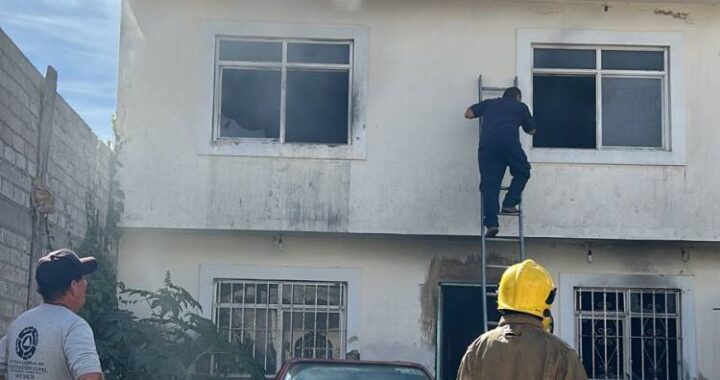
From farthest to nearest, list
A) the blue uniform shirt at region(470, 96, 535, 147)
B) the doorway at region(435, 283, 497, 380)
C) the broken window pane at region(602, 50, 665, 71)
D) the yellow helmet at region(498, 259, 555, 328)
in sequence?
1. the broken window pane at region(602, 50, 665, 71)
2. the doorway at region(435, 283, 497, 380)
3. the blue uniform shirt at region(470, 96, 535, 147)
4. the yellow helmet at region(498, 259, 555, 328)

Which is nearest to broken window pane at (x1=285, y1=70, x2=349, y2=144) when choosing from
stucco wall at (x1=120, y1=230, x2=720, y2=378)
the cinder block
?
stucco wall at (x1=120, y1=230, x2=720, y2=378)

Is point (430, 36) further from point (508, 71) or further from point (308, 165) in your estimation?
point (308, 165)

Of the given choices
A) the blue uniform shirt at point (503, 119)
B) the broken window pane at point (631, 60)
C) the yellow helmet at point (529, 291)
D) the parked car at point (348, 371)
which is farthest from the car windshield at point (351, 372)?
the broken window pane at point (631, 60)

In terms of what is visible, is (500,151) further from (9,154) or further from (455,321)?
(9,154)

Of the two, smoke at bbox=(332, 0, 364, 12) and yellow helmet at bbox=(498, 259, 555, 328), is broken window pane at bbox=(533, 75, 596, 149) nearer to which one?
smoke at bbox=(332, 0, 364, 12)

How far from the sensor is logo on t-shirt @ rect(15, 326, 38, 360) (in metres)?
4.30

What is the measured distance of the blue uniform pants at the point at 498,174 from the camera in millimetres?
9148

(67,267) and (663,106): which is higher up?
(663,106)

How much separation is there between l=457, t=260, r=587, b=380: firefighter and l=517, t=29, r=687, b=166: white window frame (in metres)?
6.22

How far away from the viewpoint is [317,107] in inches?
396

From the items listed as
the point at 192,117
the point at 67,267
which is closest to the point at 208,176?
the point at 192,117

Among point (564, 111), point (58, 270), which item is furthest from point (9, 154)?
point (564, 111)

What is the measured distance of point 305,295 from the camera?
33.2ft

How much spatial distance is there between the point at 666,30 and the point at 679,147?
1204 mm
